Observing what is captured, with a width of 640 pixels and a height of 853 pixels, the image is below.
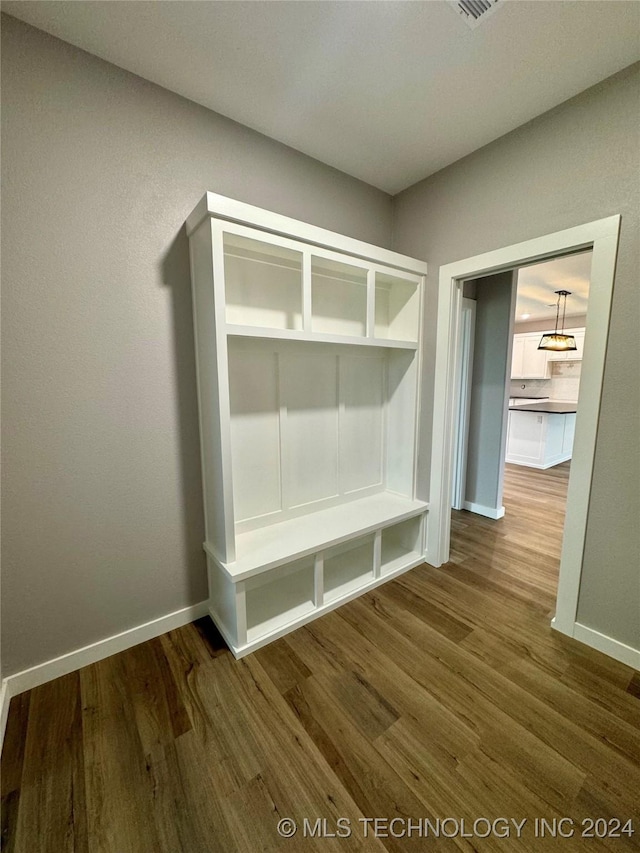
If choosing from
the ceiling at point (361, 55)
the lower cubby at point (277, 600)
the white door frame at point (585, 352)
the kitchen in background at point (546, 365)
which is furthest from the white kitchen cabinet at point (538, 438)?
the lower cubby at point (277, 600)

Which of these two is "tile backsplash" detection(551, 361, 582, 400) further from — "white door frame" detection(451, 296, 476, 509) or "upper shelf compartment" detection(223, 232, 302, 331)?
"upper shelf compartment" detection(223, 232, 302, 331)

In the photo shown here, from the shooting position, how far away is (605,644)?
1.70 meters

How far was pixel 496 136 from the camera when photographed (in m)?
1.90

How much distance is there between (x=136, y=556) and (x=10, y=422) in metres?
0.85

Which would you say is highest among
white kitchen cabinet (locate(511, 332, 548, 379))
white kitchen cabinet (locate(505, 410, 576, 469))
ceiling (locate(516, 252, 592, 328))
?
ceiling (locate(516, 252, 592, 328))

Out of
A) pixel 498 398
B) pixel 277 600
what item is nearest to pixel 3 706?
pixel 277 600

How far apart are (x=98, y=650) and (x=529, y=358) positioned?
28.2ft

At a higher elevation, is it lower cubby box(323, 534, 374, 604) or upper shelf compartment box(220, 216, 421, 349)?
upper shelf compartment box(220, 216, 421, 349)

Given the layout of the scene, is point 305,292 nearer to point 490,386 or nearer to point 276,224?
point 276,224

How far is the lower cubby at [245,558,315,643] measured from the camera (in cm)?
179

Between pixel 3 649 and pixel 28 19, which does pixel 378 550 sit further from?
pixel 28 19

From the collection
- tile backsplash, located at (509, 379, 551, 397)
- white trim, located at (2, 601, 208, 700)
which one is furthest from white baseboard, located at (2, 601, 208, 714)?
tile backsplash, located at (509, 379, 551, 397)

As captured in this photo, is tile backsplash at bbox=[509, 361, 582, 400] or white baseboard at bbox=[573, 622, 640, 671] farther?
tile backsplash at bbox=[509, 361, 582, 400]

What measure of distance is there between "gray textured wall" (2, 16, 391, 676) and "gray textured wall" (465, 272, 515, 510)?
239 cm
